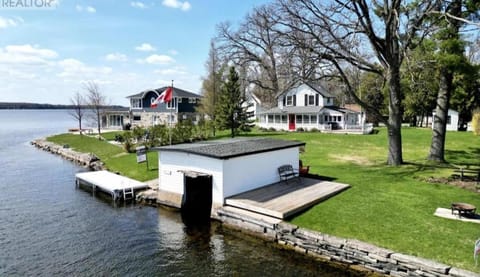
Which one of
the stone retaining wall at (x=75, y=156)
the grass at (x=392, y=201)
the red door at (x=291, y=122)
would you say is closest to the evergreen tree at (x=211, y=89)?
the red door at (x=291, y=122)

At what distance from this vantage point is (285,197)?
517 inches

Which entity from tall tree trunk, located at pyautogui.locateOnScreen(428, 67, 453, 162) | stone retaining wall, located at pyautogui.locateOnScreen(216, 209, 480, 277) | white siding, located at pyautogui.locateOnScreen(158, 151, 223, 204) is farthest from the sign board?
tall tree trunk, located at pyautogui.locateOnScreen(428, 67, 453, 162)

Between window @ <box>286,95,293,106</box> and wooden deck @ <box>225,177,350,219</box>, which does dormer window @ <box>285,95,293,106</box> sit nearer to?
window @ <box>286,95,293,106</box>

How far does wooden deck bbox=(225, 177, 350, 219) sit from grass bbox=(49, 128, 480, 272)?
0.36 metres

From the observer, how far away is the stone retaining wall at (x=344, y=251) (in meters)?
8.22

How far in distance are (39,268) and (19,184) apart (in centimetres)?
1271

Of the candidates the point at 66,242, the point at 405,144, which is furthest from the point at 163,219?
the point at 405,144

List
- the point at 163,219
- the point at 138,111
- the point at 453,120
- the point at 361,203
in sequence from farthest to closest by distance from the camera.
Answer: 1. the point at 138,111
2. the point at 453,120
3. the point at 163,219
4. the point at 361,203

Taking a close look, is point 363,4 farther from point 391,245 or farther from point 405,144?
point 405,144

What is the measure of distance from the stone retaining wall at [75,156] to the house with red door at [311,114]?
22.8 metres

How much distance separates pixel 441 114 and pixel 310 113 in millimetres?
20619

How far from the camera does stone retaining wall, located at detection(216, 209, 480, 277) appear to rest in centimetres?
822

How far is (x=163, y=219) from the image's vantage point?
13.4m

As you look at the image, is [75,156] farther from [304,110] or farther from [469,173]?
[469,173]
